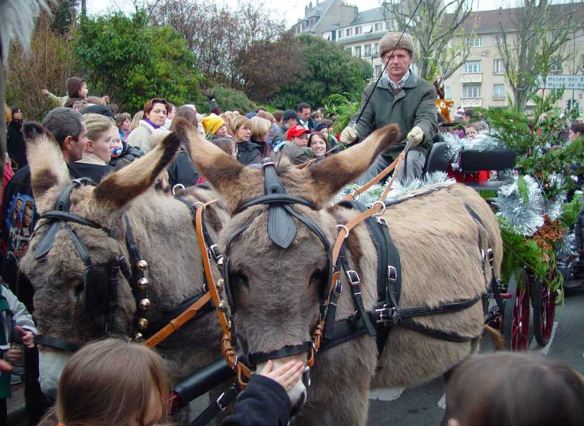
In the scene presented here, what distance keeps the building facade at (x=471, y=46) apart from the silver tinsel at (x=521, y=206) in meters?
42.9

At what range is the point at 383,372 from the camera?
334 centimetres

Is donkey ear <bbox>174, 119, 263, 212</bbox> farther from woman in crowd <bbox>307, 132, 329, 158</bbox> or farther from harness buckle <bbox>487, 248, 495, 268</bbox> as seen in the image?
woman in crowd <bbox>307, 132, 329, 158</bbox>

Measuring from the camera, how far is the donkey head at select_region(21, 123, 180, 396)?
279 cm

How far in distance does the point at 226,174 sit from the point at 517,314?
370cm

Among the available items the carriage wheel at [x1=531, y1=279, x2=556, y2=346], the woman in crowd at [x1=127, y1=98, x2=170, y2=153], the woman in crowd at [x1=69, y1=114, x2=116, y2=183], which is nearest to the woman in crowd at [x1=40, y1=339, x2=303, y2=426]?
the woman in crowd at [x1=69, y1=114, x2=116, y2=183]

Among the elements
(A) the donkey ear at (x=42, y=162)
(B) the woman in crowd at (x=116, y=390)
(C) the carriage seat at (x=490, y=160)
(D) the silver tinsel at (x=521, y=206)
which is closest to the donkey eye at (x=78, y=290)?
(A) the donkey ear at (x=42, y=162)

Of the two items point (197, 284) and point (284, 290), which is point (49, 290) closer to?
point (197, 284)

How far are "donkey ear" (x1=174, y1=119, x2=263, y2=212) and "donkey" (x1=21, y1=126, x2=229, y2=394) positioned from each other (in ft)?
0.48

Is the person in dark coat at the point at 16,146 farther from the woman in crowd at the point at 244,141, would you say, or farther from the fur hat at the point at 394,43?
the fur hat at the point at 394,43

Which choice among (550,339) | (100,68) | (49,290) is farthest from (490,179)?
(100,68)

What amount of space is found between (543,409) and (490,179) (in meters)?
4.83

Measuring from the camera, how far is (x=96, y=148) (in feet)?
13.6

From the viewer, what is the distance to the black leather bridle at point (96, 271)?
110 inches

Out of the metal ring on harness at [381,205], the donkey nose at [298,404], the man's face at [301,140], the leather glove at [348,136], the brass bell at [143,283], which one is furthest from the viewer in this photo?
the man's face at [301,140]
